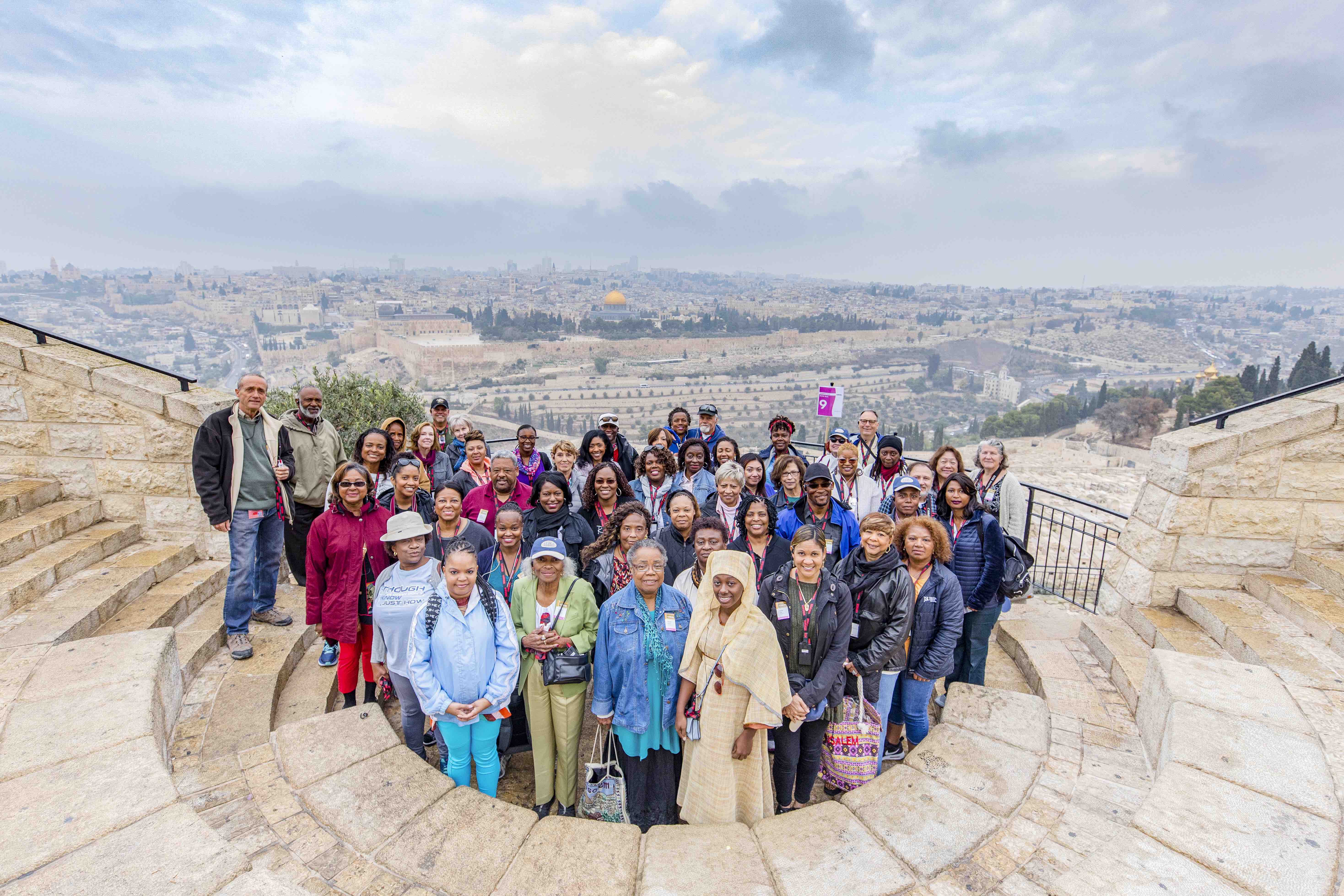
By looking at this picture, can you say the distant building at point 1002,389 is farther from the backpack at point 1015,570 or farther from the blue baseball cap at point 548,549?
the blue baseball cap at point 548,549

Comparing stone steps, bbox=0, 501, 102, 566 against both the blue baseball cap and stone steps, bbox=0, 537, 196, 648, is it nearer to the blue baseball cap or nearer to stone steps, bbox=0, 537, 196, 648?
stone steps, bbox=0, 537, 196, 648

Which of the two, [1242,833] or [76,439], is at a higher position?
[76,439]

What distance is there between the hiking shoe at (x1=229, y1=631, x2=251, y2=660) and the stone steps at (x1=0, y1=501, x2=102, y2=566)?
156cm

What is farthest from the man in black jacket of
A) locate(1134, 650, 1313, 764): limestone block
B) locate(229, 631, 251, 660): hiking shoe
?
locate(1134, 650, 1313, 764): limestone block

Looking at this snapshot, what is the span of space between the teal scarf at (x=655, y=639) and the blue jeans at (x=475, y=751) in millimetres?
738

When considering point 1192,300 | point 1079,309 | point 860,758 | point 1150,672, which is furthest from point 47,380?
point 1192,300

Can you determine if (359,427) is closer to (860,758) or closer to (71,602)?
(71,602)

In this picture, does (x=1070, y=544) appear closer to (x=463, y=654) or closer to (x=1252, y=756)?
(x=1252, y=756)

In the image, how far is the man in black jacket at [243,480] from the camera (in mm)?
3770

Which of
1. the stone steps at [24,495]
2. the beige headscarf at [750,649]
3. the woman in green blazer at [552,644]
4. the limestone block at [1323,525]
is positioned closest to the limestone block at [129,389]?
the stone steps at [24,495]

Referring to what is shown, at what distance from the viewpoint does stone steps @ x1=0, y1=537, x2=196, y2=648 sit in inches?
135

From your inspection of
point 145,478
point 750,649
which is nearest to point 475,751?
point 750,649

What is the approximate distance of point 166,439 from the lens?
468cm

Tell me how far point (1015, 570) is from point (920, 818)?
A: 1423mm
